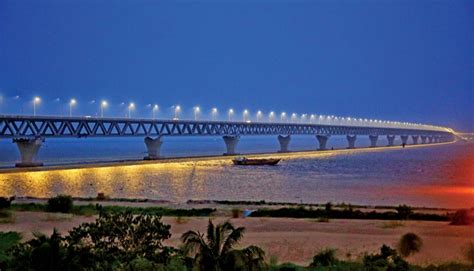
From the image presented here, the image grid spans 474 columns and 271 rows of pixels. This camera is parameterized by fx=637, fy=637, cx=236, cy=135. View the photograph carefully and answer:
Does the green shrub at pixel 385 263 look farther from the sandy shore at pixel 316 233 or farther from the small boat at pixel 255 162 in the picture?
the small boat at pixel 255 162

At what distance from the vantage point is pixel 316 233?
26859 millimetres

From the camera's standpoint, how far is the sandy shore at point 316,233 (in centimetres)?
2211

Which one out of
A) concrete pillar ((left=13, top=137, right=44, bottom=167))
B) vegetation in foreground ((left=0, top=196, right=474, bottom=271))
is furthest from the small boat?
vegetation in foreground ((left=0, top=196, right=474, bottom=271))

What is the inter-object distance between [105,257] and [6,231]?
12828 millimetres

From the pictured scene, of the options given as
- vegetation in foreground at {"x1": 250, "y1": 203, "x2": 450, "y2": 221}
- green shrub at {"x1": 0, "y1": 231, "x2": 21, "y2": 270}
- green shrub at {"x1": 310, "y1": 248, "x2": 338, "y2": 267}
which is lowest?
green shrub at {"x1": 310, "y1": 248, "x2": 338, "y2": 267}

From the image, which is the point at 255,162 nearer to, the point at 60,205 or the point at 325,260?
the point at 60,205

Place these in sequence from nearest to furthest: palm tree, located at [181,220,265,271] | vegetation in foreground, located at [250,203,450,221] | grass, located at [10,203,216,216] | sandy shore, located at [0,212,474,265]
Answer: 1. palm tree, located at [181,220,265,271]
2. sandy shore, located at [0,212,474,265]
3. vegetation in foreground, located at [250,203,450,221]
4. grass, located at [10,203,216,216]

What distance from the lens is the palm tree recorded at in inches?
558

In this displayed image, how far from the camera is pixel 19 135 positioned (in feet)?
298

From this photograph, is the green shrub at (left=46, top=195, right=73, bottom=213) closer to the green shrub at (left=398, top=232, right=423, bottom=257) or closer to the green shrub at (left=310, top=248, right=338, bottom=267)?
the green shrub at (left=310, top=248, right=338, bottom=267)

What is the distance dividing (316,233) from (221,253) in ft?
42.4

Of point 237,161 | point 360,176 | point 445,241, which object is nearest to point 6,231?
point 445,241

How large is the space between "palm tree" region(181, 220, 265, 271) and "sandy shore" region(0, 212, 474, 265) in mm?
6242

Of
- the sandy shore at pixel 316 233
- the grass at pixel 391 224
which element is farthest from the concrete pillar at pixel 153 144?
the grass at pixel 391 224
